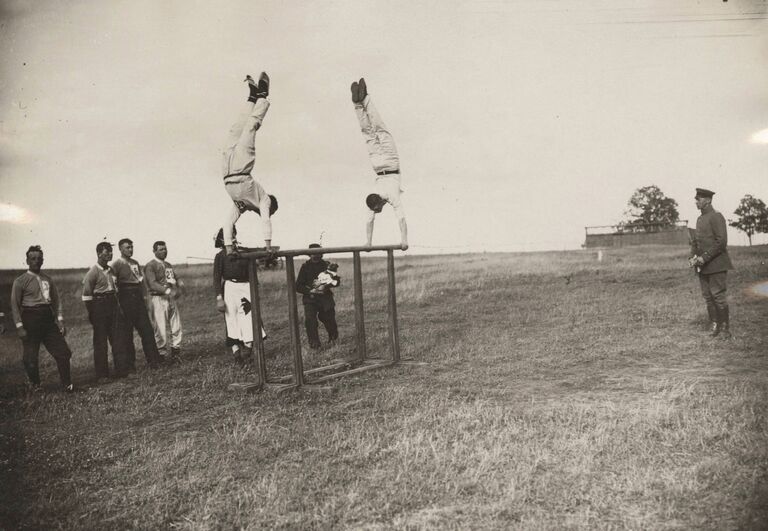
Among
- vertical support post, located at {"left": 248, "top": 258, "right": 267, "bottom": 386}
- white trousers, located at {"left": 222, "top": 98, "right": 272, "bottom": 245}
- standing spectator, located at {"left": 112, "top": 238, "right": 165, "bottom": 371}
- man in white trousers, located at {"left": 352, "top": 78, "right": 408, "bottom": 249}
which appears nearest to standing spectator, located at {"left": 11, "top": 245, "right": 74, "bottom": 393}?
standing spectator, located at {"left": 112, "top": 238, "right": 165, "bottom": 371}

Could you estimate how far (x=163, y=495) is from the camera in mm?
4344

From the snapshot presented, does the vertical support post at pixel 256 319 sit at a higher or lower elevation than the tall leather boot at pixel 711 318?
higher

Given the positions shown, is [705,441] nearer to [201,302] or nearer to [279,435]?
[279,435]

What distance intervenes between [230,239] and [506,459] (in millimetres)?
4482

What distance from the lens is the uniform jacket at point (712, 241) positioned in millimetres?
9266

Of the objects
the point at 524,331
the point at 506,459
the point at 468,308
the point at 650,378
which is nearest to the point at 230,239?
the point at 506,459

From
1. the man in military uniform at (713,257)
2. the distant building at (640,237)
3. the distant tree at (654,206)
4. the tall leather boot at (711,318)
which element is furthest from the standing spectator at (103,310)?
the distant tree at (654,206)

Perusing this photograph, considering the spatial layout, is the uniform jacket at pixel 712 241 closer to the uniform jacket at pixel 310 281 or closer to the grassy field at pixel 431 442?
the grassy field at pixel 431 442

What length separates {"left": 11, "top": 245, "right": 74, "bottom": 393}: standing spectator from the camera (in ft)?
26.9

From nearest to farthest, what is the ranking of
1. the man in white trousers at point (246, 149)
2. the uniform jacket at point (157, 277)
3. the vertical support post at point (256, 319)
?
the man in white trousers at point (246, 149), the vertical support post at point (256, 319), the uniform jacket at point (157, 277)

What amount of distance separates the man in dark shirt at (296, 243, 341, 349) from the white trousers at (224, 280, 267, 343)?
5.39 feet

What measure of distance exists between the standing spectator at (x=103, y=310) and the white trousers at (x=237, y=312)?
1965 millimetres

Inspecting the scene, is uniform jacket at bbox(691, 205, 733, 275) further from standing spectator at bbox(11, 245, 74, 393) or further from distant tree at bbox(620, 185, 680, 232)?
distant tree at bbox(620, 185, 680, 232)

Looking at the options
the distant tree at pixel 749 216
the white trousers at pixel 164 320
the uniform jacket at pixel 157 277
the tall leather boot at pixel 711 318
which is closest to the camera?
the tall leather boot at pixel 711 318
